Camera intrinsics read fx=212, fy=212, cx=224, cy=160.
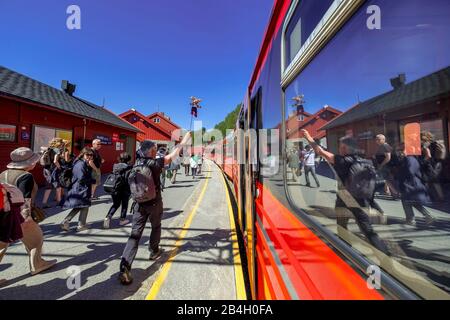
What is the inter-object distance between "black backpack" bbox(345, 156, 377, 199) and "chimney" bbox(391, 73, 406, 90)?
0.26 meters

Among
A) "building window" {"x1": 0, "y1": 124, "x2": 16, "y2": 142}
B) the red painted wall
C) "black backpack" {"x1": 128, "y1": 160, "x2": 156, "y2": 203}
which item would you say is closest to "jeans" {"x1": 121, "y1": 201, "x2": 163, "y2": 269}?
"black backpack" {"x1": 128, "y1": 160, "x2": 156, "y2": 203}

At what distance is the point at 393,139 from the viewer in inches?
26.2

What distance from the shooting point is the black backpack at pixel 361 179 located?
76 centimetres

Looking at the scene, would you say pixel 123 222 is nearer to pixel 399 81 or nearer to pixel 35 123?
pixel 399 81

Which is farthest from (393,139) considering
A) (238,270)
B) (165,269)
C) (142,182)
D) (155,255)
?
(155,255)

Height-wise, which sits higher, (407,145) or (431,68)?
(431,68)

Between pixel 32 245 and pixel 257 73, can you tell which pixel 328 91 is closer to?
pixel 257 73

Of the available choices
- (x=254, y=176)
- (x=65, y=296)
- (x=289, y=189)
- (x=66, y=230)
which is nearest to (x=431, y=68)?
(x=289, y=189)

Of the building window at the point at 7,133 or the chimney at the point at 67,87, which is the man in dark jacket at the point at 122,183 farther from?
the chimney at the point at 67,87

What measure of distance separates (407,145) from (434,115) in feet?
0.32

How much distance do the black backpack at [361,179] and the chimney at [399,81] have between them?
0.26 m

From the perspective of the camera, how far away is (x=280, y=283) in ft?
4.06

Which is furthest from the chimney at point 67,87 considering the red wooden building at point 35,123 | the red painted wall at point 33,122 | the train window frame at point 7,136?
the train window frame at point 7,136

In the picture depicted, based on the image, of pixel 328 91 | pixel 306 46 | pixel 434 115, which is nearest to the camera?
pixel 434 115
